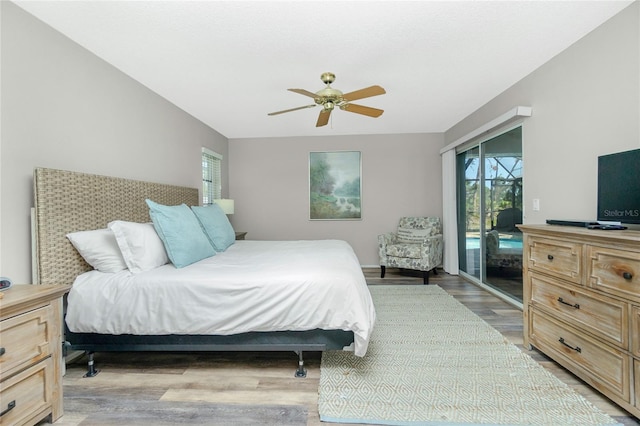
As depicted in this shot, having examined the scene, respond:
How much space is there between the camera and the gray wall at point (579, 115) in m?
1.96

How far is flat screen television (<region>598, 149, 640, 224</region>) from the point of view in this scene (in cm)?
174

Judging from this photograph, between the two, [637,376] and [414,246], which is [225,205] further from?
[637,376]

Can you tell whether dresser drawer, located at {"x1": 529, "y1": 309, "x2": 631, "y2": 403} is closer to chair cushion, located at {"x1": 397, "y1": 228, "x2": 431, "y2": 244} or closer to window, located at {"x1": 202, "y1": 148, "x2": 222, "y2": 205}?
chair cushion, located at {"x1": 397, "y1": 228, "x2": 431, "y2": 244}

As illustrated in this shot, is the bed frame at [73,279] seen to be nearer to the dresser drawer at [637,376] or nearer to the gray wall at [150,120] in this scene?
the gray wall at [150,120]

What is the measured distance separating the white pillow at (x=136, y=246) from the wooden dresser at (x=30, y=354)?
520 mm

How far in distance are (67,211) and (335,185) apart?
3.86 metres

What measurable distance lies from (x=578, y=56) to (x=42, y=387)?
4.06 meters

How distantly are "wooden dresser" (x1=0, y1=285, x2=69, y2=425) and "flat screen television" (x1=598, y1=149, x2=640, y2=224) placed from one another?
3.20 metres

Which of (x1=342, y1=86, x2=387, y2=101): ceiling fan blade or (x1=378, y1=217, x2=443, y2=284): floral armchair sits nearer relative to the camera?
(x1=342, y1=86, x2=387, y2=101): ceiling fan blade

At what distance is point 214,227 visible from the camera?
3.04 meters

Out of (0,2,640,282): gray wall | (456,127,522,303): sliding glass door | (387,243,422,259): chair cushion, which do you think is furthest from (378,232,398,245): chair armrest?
(0,2,640,282): gray wall

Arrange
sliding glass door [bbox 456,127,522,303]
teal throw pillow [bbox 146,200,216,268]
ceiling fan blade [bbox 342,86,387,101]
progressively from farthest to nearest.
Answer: sliding glass door [bbox 456,127,522,303]
ceiling fan blade [bbox 342,86,387,101]
teal throw pillow [bbox 146,200,216,268]

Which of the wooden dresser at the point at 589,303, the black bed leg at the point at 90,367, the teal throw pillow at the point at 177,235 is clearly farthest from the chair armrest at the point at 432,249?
the black bed leg at the point at 90,367

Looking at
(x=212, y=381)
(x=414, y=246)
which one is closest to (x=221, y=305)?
(x=212, y=381)
